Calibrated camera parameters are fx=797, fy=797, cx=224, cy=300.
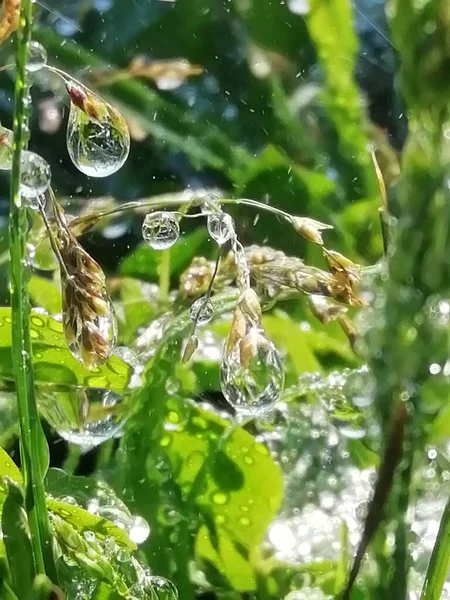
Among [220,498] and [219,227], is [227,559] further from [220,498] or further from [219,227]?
[219,227]

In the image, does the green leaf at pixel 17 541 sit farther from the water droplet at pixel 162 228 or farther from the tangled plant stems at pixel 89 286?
the water droplet at pixel 162 228

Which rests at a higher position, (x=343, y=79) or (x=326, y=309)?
(x=343, y=79)

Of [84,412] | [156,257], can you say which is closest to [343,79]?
[156,257]

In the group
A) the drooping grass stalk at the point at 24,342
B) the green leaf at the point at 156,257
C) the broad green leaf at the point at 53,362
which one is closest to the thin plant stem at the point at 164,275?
the green leaf at the point at 156,257

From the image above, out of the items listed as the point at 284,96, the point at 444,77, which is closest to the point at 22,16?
the point at 444,77

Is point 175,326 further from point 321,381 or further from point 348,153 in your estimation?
point 348,153

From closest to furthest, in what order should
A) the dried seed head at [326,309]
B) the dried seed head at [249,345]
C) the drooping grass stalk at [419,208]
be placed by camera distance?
the drooping grass stalk at [419,208], the dried seed head at [249,345], the dried seed head at [326,309]

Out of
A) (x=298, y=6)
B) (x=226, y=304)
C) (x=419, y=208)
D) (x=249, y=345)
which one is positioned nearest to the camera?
(x=419, y=208)

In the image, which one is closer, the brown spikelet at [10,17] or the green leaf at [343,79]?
the brown spikelet at [10,17]
